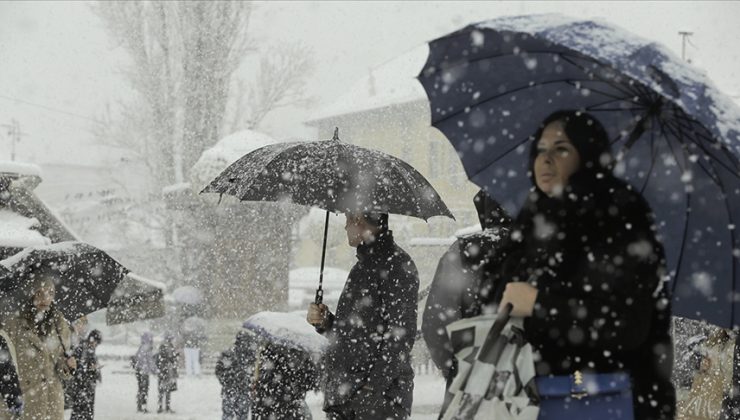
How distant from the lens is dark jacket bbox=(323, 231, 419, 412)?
5.24 meters

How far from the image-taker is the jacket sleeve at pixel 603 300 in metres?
2.76

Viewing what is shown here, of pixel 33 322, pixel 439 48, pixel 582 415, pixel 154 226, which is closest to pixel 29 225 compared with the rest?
pixel 33 322

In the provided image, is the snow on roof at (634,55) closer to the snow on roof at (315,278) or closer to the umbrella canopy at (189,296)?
the umbrella canopy at (189,296)

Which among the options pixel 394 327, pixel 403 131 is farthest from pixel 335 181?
pixel 403 131

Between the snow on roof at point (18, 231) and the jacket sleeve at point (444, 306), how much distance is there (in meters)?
8.76

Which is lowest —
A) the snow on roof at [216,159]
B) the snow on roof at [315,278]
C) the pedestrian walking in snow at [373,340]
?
the snow on roof at [315,278]

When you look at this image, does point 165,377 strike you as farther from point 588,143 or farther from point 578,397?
point 578,397

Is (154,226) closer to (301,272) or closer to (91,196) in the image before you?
(91,196)

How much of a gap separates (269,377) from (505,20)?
559 centimetres

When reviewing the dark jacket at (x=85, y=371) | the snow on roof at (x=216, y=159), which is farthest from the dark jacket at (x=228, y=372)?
the snow on roof at (x=216, y=159)

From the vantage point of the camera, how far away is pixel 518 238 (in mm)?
3123

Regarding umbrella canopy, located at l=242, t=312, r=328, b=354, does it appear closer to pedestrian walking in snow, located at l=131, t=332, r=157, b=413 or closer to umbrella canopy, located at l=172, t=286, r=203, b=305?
pedestrian walking in snow, located at l=131, t=332, r=157, b=413

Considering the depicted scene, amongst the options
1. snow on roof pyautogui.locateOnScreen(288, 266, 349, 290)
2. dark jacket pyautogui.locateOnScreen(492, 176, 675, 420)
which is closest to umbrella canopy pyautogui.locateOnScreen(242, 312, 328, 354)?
dark jacket pyautogui.locateOnScreen(492, 176, 675, 420)

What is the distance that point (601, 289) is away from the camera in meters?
2.77
